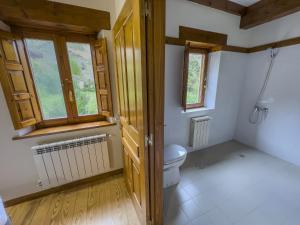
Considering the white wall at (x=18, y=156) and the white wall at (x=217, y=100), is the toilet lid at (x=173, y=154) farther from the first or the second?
the white wall at (x=18, y=156)

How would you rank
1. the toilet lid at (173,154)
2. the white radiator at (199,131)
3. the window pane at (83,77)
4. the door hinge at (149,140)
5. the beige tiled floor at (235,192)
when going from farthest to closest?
the white radiator at (199,131) < the window pane at (83,77) < the toilet lid at (173,154) < the beige tiled floor at (235,192) < the door hinge at (149,140)

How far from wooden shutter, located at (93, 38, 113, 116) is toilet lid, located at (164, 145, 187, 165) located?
2.97ft

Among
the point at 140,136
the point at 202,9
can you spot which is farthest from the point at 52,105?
the point at 202,9

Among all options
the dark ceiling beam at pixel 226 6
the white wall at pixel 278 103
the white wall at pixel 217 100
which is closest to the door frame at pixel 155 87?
the white wall at pixel 217 100

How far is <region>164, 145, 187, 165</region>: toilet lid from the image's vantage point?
5.20ft

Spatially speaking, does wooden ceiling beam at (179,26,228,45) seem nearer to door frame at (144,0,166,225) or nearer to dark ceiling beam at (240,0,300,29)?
dark ceiling beam at (240,0,300,29)

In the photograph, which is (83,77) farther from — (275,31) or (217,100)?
(275,31)

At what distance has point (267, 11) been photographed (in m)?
1.94

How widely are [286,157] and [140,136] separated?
2695 millimetres

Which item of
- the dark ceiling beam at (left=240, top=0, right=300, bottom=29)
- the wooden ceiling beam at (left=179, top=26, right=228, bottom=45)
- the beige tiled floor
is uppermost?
the dark ceiling beam at (left=240, top=0, right=300, bottom=29)

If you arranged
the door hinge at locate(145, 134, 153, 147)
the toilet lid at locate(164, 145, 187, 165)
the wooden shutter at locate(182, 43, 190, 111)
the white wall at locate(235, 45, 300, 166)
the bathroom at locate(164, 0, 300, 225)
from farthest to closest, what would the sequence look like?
1. the white wall at locate(235, 45, 300, 166)
2. the wooden shutter at locate(182, 43, 190, 111)
3. the toilet lid at locate(164, 145, 187, 165)
4. the bathroom at locate(164, 0, 300, 225)
5. the door hinge at locate(145, 134, 153, 147)

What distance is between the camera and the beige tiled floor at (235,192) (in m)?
1.34

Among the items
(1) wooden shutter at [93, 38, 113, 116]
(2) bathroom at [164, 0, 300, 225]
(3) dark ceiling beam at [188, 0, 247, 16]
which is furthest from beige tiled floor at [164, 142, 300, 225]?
(3) dark ceiling beam at [188, 0, 247, 16]

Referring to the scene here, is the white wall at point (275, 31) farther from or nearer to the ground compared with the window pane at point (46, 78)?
farther from the ground
